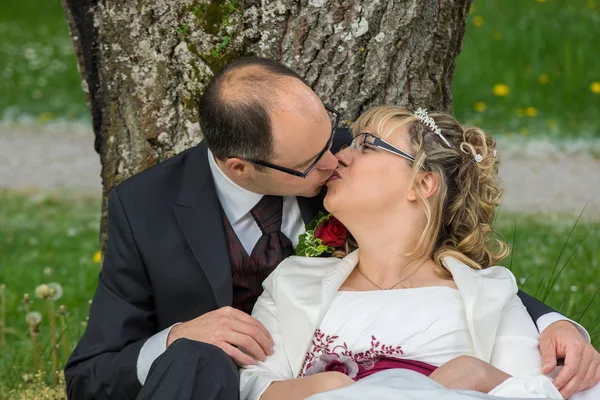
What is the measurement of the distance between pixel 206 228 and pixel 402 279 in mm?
684

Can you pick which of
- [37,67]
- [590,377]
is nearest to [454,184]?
[590,377]

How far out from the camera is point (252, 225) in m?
3.49

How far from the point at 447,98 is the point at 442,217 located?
0.90 m

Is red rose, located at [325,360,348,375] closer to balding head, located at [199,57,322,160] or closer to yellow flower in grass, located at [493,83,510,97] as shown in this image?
balding head, located at [199,57,322,160]

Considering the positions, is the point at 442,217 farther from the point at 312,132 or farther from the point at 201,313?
the point at 201,313

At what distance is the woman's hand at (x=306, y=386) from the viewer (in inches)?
110

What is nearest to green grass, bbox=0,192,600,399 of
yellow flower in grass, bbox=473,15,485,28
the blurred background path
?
the blurred background path

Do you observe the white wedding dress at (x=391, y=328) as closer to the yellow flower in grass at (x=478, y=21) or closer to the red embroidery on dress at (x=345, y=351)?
the red embroidery on dress at (x=345, y=351)

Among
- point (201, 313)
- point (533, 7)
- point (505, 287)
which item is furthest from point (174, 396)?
point (533, 7)

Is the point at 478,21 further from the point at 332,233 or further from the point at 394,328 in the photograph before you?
the point at 394,328

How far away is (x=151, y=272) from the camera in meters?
3.34

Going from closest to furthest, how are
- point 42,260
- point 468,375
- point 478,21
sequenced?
point 468,375 < point 42,260 < point 478,21

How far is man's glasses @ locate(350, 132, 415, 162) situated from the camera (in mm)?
3311

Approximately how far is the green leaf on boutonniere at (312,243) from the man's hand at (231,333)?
378 mm
